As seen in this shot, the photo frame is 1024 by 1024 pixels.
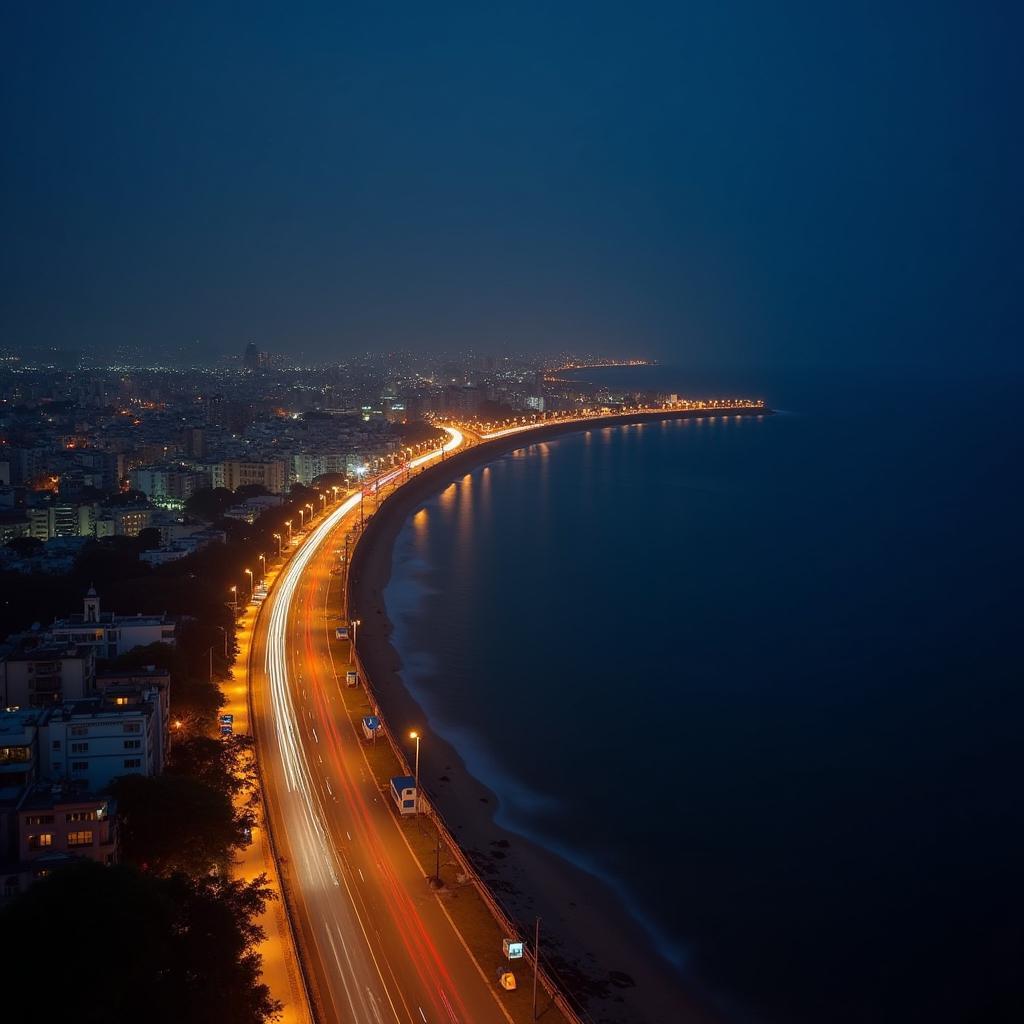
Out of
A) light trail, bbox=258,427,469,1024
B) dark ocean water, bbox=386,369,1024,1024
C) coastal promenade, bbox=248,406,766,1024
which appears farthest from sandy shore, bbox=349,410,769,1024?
light trail, bbox=258,427,469,1024

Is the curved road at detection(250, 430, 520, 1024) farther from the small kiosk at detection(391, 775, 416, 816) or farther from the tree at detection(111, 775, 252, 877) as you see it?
the tree at detection(111, 775, 252, 877)

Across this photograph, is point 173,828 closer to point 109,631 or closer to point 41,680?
point 41,680

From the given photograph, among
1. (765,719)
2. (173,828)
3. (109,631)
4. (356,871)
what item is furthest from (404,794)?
(765,719)

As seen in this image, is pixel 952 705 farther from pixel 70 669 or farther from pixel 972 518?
pixel 972 518

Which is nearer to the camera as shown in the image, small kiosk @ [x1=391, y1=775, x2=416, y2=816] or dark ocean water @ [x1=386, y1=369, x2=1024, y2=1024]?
dark ocean water @ [x1=386, y1=369, x2=1024, y2=1024]

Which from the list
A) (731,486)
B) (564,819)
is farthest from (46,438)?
(564,819)

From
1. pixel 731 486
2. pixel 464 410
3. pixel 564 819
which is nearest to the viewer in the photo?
pixel 564 819
